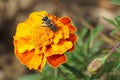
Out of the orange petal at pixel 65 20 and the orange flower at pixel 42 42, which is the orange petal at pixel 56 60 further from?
the orange petal at pixel 65 20

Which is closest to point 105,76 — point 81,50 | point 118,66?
point 81,50

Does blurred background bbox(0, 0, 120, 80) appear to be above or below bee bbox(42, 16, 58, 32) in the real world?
below

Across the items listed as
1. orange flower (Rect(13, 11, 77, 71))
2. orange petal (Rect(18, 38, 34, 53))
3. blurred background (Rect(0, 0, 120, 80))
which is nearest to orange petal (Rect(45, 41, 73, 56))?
orange flower (Rect(13, 11, 77, 71))

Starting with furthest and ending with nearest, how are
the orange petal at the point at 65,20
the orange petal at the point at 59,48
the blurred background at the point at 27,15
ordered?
the blurred background at the point at 27,15 < the orange petal at the point at 65,20 < the orange petal at the point at 59,48

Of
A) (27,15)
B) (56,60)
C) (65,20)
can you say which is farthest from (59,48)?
(27,15)

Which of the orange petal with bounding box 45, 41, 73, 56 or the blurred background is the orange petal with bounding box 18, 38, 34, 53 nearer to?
the orange petal with bounding box 45, 41, 73, 56

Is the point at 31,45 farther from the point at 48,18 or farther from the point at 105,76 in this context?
the point at 105,76

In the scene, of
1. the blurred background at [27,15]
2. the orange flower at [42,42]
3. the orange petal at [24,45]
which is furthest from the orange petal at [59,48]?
the blurred background at [27,15]

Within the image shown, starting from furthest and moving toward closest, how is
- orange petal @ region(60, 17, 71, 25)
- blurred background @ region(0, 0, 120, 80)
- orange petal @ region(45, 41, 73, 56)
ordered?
blurred background @ region(0, 0, 120, 80) < orange petal @ region(60, 17, 71, 25) < orange petal @ region(45, 41, 73, 56)

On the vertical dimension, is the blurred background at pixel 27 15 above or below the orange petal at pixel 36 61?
below
